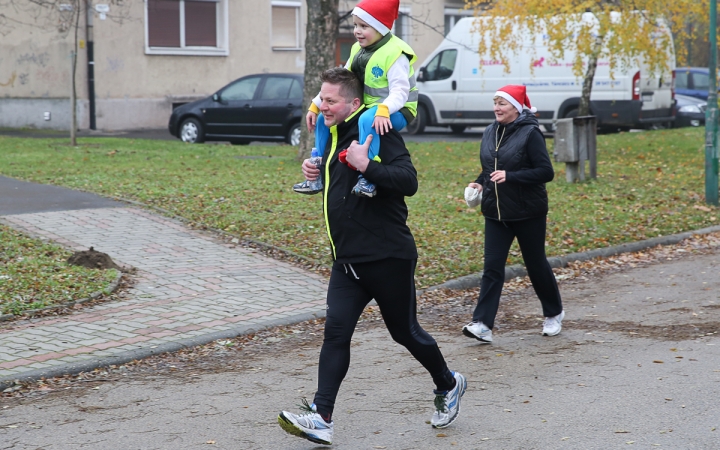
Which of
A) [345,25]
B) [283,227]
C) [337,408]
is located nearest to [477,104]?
[345,25]

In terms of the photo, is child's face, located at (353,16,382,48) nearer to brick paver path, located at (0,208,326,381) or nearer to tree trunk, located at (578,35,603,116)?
brick paver path, located at (0,208,326,381)

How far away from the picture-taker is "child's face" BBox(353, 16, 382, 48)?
4801 millimetres

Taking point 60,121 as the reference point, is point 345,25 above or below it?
above

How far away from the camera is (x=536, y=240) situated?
6.86 metres

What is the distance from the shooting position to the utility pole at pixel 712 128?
1253cm

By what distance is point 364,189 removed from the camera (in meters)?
4.46

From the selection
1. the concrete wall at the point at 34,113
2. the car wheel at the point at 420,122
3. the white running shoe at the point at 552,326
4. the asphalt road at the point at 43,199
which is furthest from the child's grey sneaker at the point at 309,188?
the concrete wall at the point at 34,113

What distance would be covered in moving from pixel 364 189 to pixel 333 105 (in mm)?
434

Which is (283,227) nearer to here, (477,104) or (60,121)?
(477,104)

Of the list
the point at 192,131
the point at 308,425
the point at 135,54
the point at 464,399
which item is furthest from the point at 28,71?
the point at 308,425

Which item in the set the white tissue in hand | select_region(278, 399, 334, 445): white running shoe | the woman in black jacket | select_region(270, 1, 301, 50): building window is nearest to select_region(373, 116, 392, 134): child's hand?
select_region(278, 399, 334, 445): white running shoe

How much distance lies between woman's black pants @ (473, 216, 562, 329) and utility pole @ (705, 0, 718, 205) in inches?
262

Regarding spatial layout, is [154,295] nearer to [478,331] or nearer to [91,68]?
[478,331]

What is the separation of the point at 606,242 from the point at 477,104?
14.2 meters
